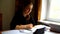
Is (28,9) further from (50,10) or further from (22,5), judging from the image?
(50,10)

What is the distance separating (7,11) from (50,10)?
1.25 metres

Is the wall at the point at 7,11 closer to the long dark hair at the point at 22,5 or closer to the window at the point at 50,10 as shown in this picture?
the long dark hair at the point at 22,5

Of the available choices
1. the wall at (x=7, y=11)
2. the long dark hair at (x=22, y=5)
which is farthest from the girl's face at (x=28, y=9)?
the wall at (x=7, y=11)

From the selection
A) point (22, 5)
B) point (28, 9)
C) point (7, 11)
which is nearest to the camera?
point (28, 9)

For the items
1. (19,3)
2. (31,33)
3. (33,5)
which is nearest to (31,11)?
(33,5)

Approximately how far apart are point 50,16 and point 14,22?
1.00 meters

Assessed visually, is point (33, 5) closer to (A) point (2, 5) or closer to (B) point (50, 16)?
(B) point (50, 16)

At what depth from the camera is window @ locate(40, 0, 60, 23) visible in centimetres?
317

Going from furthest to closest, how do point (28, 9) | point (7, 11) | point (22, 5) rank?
point (7, 11) → point (22, 5) → point (28, 9)

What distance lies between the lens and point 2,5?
3494 millimetres

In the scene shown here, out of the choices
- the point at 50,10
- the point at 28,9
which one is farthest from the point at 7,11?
the point at 50,10

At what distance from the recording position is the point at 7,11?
354cm

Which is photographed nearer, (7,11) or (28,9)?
(28,9)

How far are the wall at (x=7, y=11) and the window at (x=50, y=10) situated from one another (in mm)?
902
